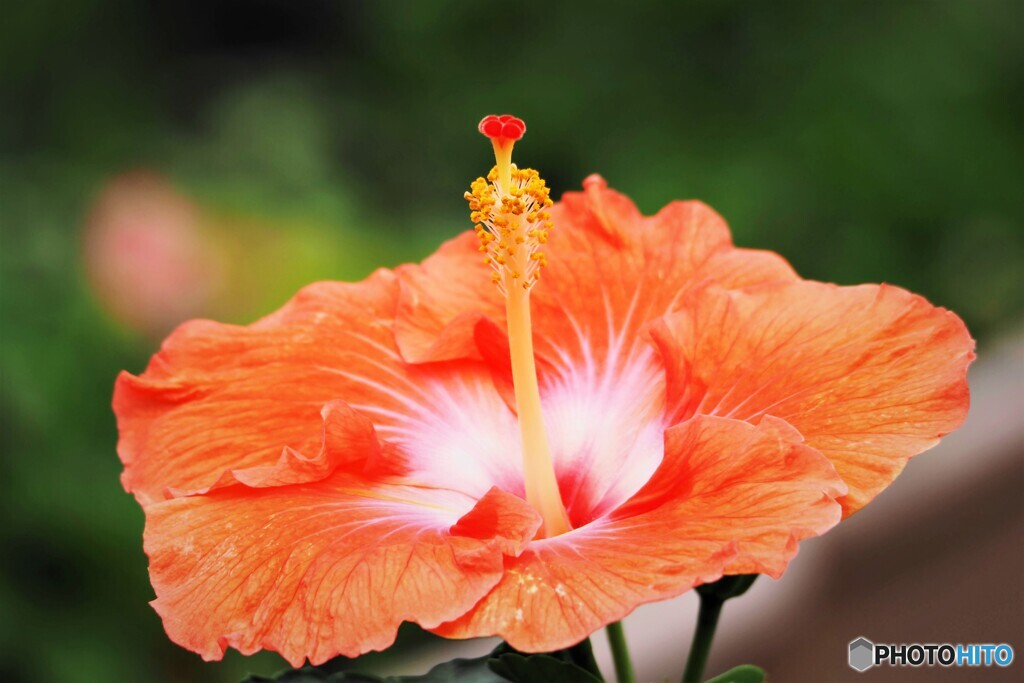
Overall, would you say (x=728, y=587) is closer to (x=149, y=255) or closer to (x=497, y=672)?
(x=497, y=672)

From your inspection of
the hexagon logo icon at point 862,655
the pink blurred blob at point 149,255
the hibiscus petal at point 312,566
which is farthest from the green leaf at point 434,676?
the pink blurred blob at point 149,255

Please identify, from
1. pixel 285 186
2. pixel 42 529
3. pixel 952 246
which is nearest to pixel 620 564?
pixel 42 529

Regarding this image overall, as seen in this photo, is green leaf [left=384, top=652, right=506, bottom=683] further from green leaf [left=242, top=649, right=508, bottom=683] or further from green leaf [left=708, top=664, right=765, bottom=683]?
Result: green leaf [left=708, top=664, right=765, bottom=683]

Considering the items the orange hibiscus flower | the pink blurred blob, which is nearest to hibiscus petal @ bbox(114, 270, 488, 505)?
the orange hibiscus flower

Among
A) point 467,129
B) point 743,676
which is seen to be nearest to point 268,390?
point 743,676

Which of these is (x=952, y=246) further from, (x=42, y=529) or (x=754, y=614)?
(x=42, y=529)

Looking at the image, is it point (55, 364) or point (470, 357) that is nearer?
point (470, 357)
